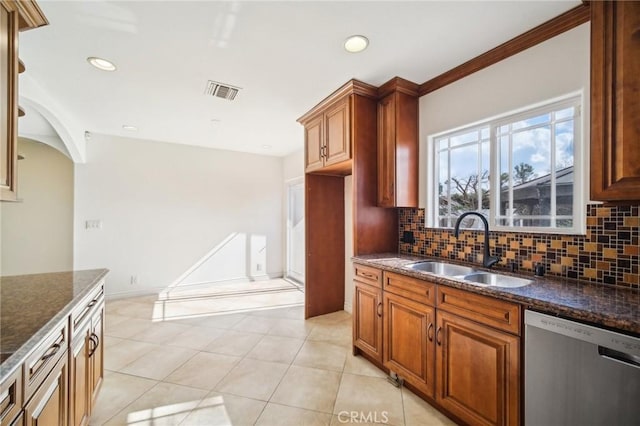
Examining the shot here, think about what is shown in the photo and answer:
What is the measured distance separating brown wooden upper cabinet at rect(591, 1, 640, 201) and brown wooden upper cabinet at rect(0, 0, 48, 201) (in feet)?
9.39

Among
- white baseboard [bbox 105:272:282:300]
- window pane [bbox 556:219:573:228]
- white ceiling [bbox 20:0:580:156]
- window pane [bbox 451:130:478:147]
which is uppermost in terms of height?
white ceiling [bbox 20:0:580:156]

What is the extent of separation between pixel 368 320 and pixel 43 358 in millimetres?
2054

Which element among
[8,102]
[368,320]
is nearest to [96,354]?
[8,102]

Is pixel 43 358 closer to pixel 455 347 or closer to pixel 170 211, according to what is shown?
pixel 455 347

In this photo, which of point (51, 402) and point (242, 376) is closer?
point (51, 402)

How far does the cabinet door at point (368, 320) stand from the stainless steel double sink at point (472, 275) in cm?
44

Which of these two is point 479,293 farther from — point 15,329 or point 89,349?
point 89,349

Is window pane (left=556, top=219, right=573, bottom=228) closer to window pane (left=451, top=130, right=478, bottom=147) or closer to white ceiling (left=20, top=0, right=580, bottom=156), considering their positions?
window pane (left=451, top=130, right=478, bottom=147)

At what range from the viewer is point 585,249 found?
161 centimetres

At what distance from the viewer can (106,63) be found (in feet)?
6.97

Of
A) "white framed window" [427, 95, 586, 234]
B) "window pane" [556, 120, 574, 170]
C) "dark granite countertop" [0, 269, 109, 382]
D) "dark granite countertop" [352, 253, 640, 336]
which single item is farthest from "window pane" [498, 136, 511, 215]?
"dark granite countertop" [0, 269, 109, 382]

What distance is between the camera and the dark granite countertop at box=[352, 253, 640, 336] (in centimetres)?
105

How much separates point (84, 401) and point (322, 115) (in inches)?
116

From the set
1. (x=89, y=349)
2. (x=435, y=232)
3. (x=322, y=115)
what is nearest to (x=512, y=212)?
(x=435, y=232)
